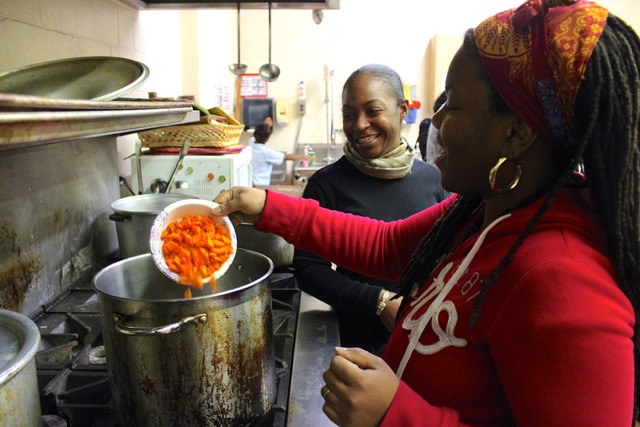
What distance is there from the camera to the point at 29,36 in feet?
4.39

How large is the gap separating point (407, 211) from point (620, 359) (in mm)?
1004

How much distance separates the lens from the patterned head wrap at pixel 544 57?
22.4 inches

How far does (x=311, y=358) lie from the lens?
1.13 metres

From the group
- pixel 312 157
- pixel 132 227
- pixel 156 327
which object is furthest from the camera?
pixel 312 157

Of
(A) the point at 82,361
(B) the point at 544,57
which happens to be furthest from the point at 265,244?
(B) the point at 544,57

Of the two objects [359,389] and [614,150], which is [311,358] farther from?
[614,150]

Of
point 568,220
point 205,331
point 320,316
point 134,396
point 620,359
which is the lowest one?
point 320,316

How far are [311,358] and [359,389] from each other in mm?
523

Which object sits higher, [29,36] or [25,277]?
[29,36]

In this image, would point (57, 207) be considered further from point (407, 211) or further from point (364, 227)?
point (407, 211)

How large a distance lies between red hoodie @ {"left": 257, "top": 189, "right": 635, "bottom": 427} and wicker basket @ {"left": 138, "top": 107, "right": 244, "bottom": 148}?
125 cm

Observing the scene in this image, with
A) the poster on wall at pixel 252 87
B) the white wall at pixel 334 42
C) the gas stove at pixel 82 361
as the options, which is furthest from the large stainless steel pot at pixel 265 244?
the poster on wall at pixel 252 87

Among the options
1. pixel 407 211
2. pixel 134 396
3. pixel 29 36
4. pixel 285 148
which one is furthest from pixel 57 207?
pixel 285 148

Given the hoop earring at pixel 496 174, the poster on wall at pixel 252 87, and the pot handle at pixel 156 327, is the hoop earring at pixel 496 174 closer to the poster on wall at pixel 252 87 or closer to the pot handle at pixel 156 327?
the pot handle at pixel 156 327
